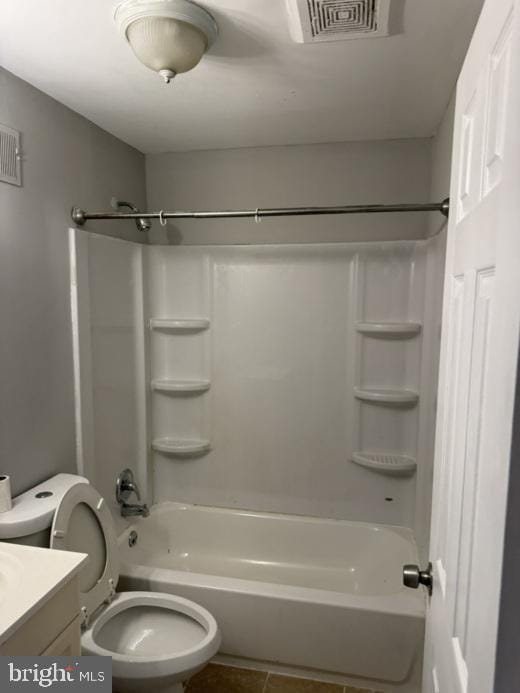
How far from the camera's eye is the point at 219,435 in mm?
2600

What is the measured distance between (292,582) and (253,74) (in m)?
2.32

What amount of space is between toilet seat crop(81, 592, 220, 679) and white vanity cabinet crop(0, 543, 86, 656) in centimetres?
33

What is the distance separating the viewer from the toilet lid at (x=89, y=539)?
5.18 feet

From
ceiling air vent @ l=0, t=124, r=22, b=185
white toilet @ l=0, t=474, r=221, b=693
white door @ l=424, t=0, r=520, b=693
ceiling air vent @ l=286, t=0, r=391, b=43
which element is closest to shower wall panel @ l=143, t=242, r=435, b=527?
white toilet @ l=0, t=474, r=221, b=693

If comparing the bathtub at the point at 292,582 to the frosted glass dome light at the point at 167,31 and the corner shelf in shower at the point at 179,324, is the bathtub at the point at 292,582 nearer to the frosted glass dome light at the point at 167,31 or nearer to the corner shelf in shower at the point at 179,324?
the corner shelf in shower at the point at 179,324

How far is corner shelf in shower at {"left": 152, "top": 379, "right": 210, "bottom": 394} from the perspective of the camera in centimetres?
256

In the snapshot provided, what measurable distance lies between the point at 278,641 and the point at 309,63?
218 cm

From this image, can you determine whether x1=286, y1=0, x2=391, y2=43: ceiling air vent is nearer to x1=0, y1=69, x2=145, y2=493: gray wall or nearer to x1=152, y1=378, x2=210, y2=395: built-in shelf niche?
x1=0, y1=69, x2=145, y2=493: gray wall

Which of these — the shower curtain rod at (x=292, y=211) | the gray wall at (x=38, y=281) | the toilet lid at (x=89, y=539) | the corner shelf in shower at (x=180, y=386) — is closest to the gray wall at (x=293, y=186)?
the shower curtain rod at (x=292, y=211)

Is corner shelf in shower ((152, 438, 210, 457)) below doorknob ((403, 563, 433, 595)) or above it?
below

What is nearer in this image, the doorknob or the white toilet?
the doorknob

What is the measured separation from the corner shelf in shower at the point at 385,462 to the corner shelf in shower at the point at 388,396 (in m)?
0.28

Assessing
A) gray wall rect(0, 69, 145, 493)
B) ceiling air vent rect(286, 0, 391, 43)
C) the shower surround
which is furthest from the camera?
the shower surround

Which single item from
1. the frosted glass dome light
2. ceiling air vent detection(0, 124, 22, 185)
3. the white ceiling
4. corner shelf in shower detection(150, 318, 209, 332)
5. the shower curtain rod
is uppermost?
the white ceiling
